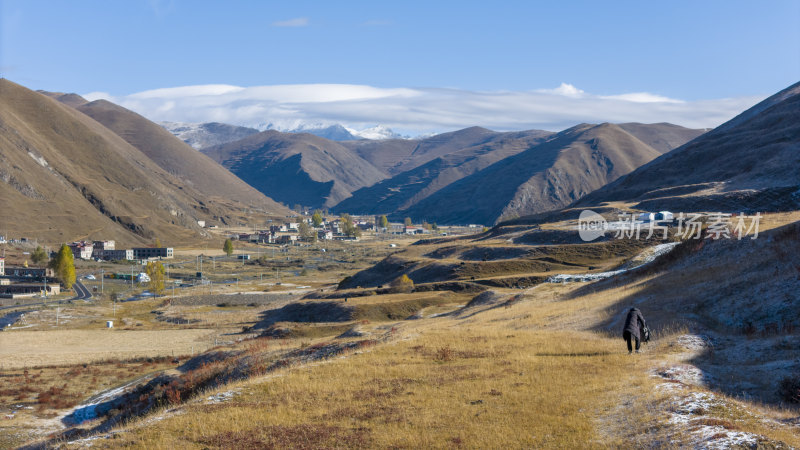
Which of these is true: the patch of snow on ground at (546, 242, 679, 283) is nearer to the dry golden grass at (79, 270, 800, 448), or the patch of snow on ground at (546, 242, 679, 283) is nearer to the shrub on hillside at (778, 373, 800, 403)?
the dry golden grass at (79, 270, 800, 448)

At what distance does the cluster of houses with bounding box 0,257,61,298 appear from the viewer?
Result: 145 meters

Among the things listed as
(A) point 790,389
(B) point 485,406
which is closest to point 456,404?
(B) point 485,406

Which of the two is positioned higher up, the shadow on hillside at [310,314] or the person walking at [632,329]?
the person walking at [632,329]

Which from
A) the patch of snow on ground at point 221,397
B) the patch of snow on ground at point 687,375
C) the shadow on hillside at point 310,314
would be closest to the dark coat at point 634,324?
the patch of snow on ground at point 687,375

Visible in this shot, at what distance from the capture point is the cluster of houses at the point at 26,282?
14525 cm

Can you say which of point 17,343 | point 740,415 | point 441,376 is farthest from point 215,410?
point 17,343

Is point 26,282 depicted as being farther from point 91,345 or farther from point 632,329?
point 632,329

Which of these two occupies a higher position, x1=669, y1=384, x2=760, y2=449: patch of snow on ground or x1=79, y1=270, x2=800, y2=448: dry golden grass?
x1=669, y1=384, x2=760, y2=449: patch of snow on ground

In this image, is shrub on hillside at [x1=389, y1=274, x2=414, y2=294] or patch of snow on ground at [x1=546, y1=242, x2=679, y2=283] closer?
patch of snow on ground at [x1=546, y1=242, x2=679, y2=283]

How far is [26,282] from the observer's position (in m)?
159

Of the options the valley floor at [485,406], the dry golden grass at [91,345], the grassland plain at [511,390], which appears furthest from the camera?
the dry golden grass at [91,345]

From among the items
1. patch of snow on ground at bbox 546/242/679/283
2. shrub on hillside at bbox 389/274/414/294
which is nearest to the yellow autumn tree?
shrub on hillside at bbox 389/274/414/294

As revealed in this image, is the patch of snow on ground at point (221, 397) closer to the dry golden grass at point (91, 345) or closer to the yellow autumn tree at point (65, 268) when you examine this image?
the dry golden grass at point (91, 345)

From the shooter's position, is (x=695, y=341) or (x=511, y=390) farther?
(x=695, y=341)
